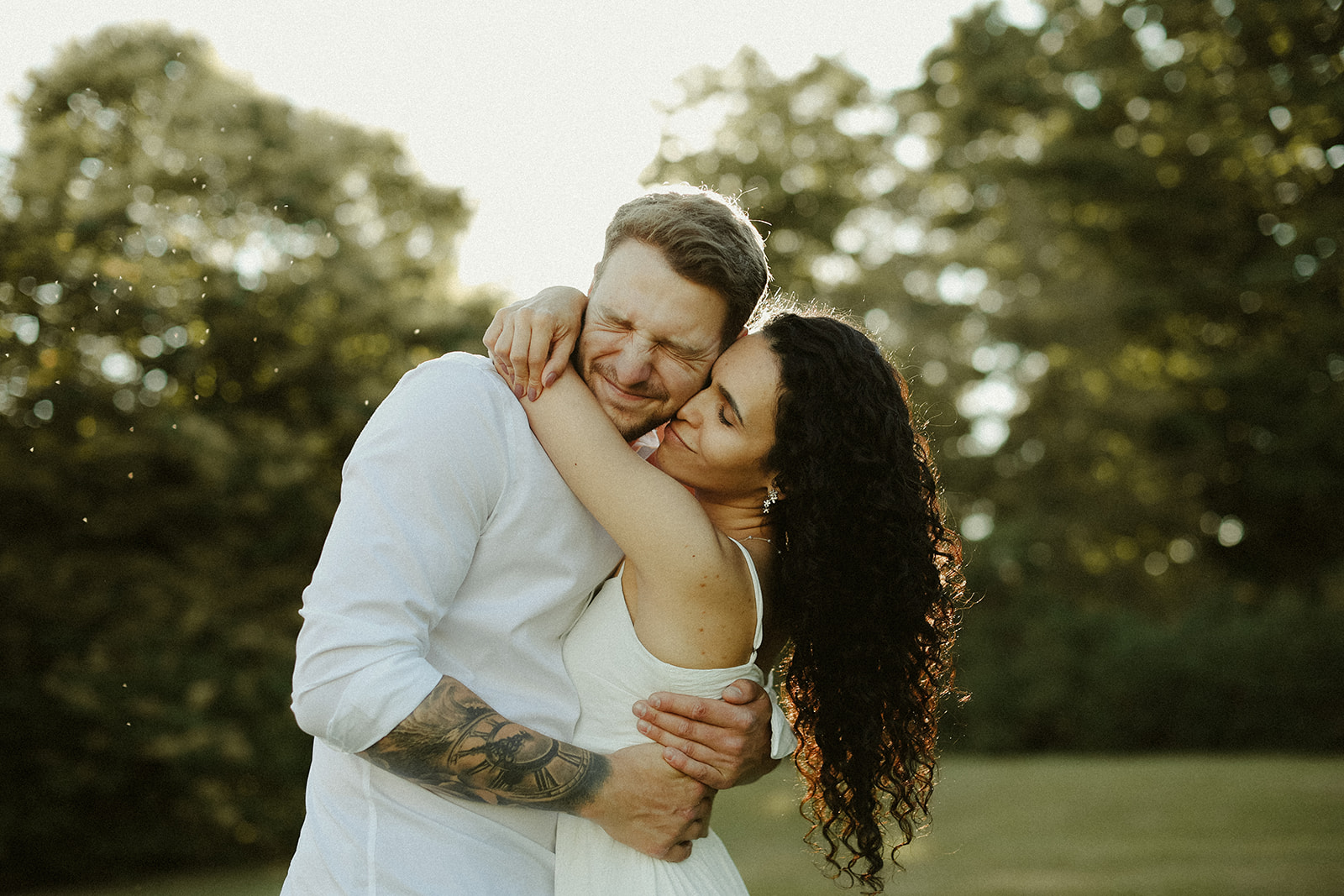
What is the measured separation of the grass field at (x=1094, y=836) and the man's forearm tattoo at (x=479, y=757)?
7.97 meters

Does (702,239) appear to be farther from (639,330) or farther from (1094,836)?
(1094,836)

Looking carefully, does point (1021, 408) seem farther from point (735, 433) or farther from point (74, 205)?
point (735, 433)

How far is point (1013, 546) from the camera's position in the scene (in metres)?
22.5

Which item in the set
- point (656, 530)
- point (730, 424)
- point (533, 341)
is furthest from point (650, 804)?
point (533, 341)

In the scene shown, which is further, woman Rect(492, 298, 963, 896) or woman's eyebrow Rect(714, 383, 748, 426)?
woman's eyebrow Rect(714, 383, 748, 426)

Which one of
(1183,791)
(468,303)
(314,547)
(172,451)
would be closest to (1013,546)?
(1183,791)

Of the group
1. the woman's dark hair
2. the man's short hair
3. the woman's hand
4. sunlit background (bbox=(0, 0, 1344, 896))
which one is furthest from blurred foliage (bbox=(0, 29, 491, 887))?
the man's short hair

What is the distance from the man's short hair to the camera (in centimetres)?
256

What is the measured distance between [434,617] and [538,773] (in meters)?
0.38

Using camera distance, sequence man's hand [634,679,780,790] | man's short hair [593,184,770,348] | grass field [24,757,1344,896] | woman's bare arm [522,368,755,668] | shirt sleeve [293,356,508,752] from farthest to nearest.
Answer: grass field [24,757,1344,896], man's short hair [593,184,770,348], man's hand [634,679,780,790], woman's bare arm [522,368,755,668], shirt sleeve [293,356,508,752]

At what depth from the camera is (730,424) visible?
265 cm

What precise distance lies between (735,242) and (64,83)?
11537 mm

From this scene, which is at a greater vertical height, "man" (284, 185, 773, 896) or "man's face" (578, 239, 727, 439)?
"man's face" (578, 239, 727, 439)

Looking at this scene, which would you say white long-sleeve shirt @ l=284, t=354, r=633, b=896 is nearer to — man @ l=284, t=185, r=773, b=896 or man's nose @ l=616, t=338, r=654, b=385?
man @ l=284, t=185, r=773, b=896
